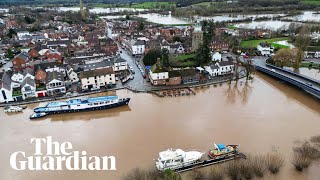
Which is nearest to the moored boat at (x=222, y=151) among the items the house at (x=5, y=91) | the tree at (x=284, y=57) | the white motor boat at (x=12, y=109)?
the white motor boat at (x=12, y=109)

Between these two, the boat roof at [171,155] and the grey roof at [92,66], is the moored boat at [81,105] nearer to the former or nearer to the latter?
the grey roof at [92,66]

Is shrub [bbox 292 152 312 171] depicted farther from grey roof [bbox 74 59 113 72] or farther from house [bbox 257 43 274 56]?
house [bbox 257 43 274 56]

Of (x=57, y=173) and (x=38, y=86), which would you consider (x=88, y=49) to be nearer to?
(x=38, y=86)

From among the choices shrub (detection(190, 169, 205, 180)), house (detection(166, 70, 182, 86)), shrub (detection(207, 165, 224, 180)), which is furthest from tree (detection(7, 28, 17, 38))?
shrub (detection(207, 165, 224, 180))

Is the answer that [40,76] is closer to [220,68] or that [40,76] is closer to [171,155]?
[171,155]

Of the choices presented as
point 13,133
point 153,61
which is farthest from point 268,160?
point 153,61
